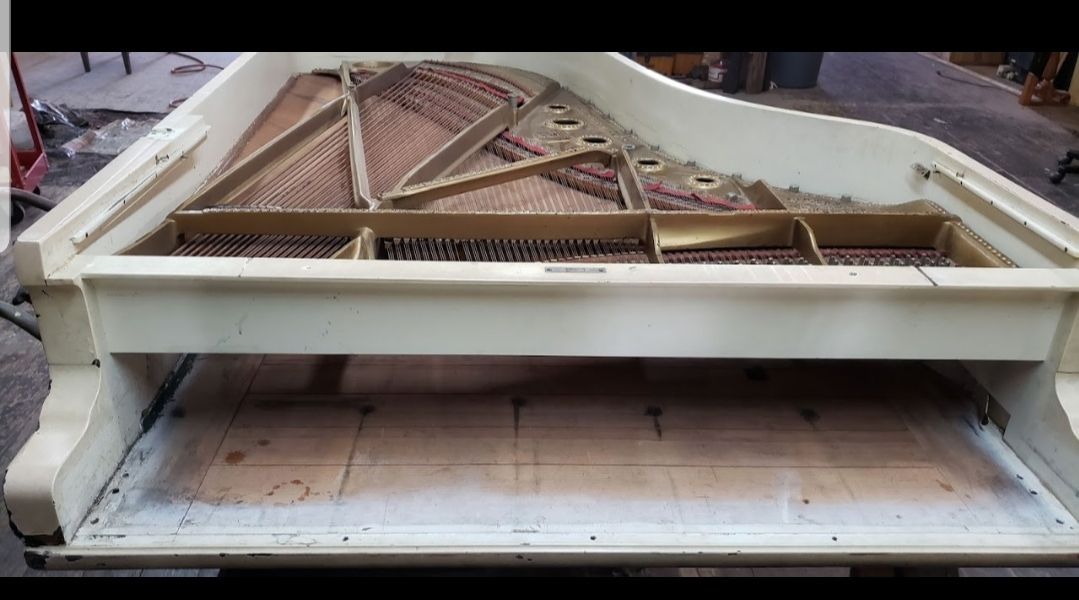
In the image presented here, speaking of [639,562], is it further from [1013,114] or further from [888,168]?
[1013,114]

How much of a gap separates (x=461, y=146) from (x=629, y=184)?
62 centimetres

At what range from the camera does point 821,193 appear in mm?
2219

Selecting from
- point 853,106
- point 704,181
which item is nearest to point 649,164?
point 704,181

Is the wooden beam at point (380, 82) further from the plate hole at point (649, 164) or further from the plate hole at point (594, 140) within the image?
the plate hole at point (649, 164)

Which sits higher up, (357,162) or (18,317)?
(357,162)

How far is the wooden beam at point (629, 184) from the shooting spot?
202 cm

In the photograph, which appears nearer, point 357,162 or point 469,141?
point 357,162

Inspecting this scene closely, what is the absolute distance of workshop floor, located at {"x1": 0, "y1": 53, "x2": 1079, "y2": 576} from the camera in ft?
15.5

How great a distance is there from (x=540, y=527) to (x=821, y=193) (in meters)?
1.43

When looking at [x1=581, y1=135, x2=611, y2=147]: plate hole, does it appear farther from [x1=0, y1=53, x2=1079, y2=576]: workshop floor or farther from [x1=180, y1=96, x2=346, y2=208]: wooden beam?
[x1=0, y1=53, x2=1079, y2=576]: workshop floor

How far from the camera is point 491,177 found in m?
2.12

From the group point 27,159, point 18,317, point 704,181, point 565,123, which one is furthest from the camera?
point 27,159

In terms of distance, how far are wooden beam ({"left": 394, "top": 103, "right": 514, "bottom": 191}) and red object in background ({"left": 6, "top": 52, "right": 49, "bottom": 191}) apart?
3.18m

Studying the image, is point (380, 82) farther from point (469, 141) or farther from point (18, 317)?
point (18, 317)
